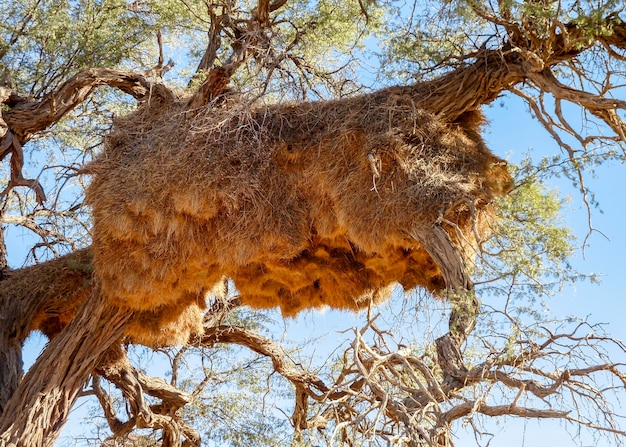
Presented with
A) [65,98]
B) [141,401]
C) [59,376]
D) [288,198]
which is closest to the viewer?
[288,198]

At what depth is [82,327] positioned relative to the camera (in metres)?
8.21

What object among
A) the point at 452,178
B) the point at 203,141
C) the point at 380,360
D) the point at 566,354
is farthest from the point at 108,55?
the point at 566,354

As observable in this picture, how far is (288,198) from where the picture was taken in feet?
23.0

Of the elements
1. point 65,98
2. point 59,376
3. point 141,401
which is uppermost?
point 65,98

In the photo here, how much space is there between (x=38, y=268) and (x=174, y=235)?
2.67m

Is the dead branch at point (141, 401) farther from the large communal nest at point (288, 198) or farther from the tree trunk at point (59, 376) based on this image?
the large communal nest at point (288, 198)

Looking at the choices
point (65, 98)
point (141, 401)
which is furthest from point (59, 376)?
point (65, 98)

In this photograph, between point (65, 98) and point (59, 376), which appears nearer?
point (59, 376)

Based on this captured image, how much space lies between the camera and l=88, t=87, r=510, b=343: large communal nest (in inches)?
254

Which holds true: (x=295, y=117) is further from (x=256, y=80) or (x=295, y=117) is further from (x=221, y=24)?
(x=221, y=24)

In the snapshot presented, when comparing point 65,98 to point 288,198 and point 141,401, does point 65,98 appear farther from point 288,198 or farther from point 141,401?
point 141,401

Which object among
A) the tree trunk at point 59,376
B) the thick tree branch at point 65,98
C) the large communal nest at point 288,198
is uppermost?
the thick tree branch at point 65,98

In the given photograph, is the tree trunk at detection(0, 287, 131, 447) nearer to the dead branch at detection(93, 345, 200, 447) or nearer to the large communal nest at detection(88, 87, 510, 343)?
the large communal nest at detection(88, 87, 510, 343)

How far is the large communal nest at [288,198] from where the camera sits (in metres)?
6.45
